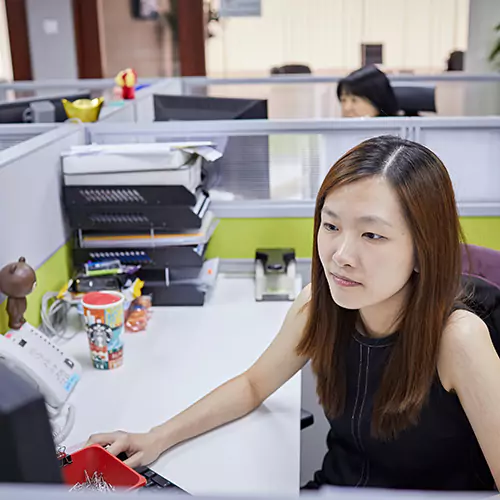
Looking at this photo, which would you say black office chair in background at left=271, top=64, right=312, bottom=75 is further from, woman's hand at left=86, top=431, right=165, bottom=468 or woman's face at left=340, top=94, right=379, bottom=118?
woman's hand at left=86, top=431, right=165, bottom=468

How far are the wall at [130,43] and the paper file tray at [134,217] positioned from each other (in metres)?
4.42

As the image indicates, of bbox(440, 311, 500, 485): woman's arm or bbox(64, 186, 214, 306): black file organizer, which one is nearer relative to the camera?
bbox(440, 311, 500, 485): woman's arm

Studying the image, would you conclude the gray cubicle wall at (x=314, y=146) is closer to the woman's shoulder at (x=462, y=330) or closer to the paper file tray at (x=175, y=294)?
the paper file tray at (x=175, y=294)

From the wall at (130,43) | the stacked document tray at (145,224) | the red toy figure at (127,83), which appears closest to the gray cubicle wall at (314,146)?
the stacked document tray at (145,224)

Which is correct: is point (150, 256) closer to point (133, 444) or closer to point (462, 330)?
point (133, 444)

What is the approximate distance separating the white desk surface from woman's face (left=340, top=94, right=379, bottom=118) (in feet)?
4.81

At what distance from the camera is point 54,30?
589 centimetres

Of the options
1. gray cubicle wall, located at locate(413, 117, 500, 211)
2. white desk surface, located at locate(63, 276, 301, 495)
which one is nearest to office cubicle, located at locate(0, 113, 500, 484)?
gray cubicle wall, located at locate(413, 117, 500, 211)

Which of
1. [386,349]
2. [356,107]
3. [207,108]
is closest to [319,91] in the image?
[356,107]

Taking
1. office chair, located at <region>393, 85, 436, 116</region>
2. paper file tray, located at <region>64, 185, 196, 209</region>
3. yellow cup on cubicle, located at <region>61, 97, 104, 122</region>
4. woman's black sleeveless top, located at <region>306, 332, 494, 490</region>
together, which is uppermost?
yellow cup on cubicle, located at <region>61, 97, 104, 122</region>

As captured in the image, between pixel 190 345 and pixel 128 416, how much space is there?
0.33 metres

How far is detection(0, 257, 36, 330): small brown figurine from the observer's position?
1422 millimetres

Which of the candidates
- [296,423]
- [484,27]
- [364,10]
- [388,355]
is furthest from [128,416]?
[484,27]

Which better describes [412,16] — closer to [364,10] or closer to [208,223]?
[364,10]
